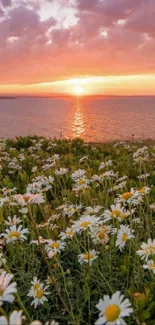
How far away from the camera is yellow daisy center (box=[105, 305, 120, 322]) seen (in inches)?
44.3

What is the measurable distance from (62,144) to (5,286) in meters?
8.62

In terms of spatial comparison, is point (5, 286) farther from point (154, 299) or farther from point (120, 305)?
point (154, 299)

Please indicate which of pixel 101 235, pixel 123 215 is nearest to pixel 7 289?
pixel 123 215

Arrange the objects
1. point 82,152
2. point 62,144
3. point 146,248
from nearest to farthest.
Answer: point 146,248
point 82,152
point 62,144

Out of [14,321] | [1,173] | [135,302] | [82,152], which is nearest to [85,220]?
[135,302]

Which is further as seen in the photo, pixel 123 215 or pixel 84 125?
pixel 84 125

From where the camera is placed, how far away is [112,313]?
113 cm

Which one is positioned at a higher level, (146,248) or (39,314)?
(146,248)

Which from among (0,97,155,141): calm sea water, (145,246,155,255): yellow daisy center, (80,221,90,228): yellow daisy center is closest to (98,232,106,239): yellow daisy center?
(80,221,90,228): yellow daisy center

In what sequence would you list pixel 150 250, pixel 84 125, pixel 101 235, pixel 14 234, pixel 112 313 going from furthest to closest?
pixel 84 125, pixel 101 235, pixel 14 234, pixel 150 250, pixel 112 313

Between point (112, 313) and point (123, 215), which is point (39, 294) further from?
point (112, 313)

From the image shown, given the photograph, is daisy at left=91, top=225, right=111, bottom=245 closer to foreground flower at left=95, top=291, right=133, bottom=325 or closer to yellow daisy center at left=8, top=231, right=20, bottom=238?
yellow daisy center at left=8, top=231, right=20, bottom=238

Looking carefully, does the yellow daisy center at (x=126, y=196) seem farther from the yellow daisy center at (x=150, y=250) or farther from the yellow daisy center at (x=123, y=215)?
the yellow daisy center at (x=150, y=250)

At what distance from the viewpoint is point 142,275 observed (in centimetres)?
244
